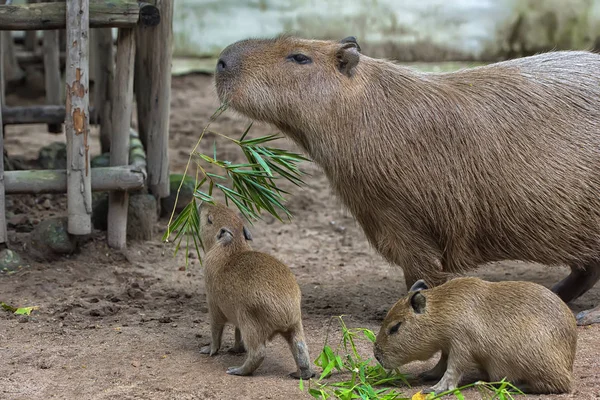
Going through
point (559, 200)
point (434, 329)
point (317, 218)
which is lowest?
point (317, 218)

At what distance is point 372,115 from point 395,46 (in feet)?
23.7

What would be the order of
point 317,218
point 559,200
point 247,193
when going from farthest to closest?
point 317,218
point 247,193
point 559,200

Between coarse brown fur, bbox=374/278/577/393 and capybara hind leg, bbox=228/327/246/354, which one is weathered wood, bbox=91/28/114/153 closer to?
capybara hind leg, bbox=228/327/246/354

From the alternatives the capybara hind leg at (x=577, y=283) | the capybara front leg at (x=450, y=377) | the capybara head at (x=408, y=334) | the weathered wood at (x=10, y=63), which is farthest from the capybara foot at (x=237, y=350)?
the weathered wood at (x=10, y=63)

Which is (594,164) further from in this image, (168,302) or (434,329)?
(168,302)

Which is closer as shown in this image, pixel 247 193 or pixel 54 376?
pixel 54 376

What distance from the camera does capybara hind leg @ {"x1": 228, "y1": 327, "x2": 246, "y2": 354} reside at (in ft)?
15.7

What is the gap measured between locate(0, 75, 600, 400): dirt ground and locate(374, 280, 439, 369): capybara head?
182mm

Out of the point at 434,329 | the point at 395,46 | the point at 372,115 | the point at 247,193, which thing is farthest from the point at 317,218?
the point at 395,46

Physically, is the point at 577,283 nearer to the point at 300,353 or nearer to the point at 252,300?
the point at 300,353

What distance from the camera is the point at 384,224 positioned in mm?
5141

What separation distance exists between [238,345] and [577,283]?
233cm

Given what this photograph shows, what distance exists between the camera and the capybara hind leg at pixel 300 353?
4.35 meters

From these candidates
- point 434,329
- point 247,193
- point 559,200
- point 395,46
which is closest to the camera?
point 434,329
